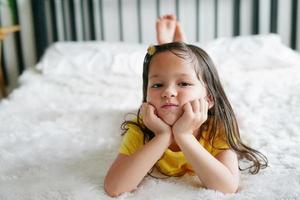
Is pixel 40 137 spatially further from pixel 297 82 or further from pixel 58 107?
pixel 297 82

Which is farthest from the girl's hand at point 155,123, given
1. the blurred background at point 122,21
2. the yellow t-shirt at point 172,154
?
the blurred background at point 122,21

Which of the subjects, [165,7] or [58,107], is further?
[165,7]

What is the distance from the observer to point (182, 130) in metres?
0.87

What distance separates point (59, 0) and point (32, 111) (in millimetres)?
1235

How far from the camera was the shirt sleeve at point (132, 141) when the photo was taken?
0.96m

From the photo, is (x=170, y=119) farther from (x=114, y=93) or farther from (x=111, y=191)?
(x=114, y=93)

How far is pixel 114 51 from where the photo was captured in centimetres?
219

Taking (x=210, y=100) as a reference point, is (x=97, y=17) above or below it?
above

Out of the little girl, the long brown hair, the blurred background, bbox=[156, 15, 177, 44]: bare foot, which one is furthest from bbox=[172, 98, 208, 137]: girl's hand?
the blurred background

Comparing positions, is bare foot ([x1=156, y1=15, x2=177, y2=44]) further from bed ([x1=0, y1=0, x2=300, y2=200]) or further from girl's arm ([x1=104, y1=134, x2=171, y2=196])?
girl's arm ([x1=104, y1=134, x2=171, y2=196])

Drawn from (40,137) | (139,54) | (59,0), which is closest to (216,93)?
(40,137)

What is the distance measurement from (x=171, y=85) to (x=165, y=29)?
0.95m

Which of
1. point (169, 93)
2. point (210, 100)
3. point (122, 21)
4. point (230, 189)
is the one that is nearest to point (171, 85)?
point (169, 93)

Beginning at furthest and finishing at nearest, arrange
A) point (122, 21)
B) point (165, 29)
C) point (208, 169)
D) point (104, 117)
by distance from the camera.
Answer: point (122, 21), point (165, 29), point (104, 117), point (208, 169)
